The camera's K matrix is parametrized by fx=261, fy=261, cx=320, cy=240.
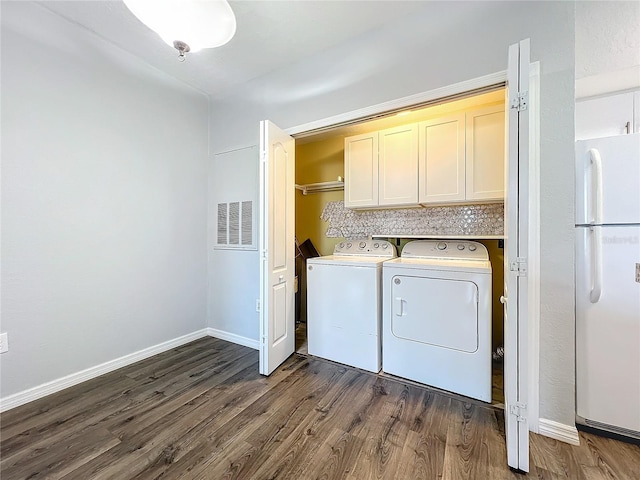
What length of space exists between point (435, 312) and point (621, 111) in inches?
70.6

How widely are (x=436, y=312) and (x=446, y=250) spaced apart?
74 centimetres

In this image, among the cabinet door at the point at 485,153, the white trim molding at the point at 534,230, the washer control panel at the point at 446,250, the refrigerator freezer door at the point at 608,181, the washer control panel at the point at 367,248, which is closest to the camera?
the refrigerator freezer door at the point at 608,181

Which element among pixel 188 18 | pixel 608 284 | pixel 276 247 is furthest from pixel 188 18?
pixel 608 284

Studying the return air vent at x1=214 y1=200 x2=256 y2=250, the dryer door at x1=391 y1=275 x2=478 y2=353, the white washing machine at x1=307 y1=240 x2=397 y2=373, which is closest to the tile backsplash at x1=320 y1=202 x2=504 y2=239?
the white washing machine at x1=307 y1=240 x2=397 y2=373

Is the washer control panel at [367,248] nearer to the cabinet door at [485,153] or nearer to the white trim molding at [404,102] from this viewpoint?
the cabinet door at [485,153]

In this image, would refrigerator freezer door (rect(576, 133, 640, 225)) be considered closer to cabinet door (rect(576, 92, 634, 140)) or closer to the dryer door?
cabinet door (rect(576, 92, 634, 140))

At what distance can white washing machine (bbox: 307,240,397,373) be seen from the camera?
2246mm

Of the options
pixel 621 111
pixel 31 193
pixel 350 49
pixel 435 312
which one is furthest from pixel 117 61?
pixel 621 111

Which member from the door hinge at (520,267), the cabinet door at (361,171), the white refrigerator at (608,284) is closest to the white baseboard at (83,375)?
the cabinet door at (361,171)

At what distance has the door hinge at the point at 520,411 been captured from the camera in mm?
1258

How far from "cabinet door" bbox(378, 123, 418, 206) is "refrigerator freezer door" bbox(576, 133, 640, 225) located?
1.11 m

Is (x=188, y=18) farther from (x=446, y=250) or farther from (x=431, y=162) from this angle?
(x=446, y=250)

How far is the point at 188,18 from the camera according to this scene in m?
1.32

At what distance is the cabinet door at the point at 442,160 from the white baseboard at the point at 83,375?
2936mm
